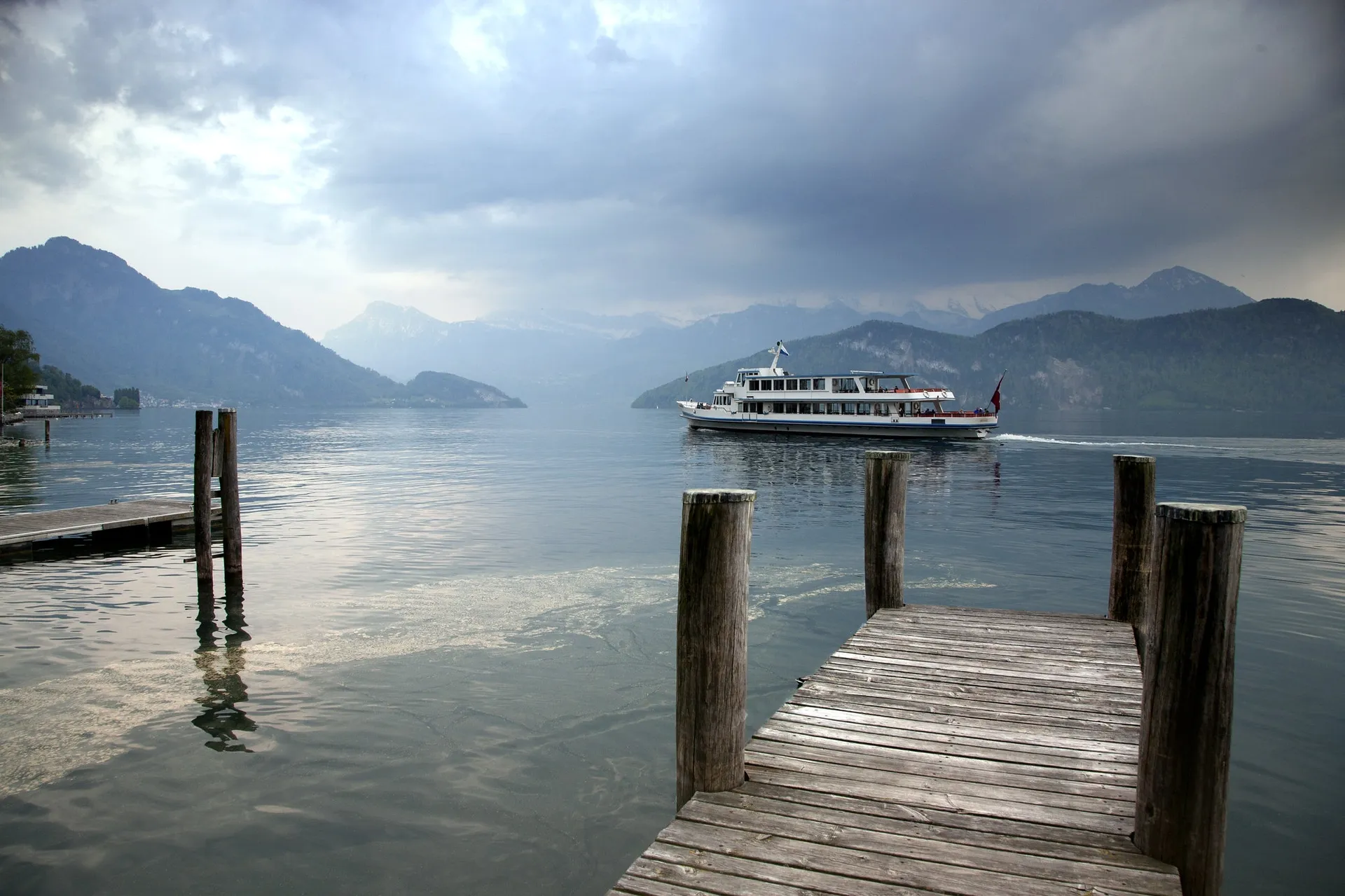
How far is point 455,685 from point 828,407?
201 feet

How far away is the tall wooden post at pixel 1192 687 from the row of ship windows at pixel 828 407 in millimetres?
62782

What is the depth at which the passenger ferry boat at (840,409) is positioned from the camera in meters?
61.7

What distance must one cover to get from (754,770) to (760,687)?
4.92 meters

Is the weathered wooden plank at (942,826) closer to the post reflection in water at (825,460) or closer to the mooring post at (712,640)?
the mooring post at (712,640)

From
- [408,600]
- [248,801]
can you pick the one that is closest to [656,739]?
[248,801]

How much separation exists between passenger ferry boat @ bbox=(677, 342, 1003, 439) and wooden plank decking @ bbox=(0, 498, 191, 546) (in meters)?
49.1

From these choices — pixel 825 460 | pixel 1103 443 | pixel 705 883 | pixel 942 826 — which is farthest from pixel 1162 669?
pixel 1103 443

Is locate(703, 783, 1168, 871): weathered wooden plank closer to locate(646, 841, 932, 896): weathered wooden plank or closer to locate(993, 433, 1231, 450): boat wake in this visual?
locate(646, 841, 932, 896): weathered wooden plank

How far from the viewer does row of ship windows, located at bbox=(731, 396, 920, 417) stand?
65125mm

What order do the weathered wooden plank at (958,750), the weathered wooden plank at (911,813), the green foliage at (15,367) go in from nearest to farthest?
the weathered wooden plank at (911,813)
the weathered wooden plank at (958,750)
the green foliage at (15,367)

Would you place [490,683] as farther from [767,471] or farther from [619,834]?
[767,471]

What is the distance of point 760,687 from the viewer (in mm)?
9750

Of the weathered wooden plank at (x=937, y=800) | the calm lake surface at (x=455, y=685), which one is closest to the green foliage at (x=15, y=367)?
the calm lake surface at (x=455, y=685)

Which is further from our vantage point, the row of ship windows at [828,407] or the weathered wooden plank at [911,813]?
the row of ship windows at [828,407]
